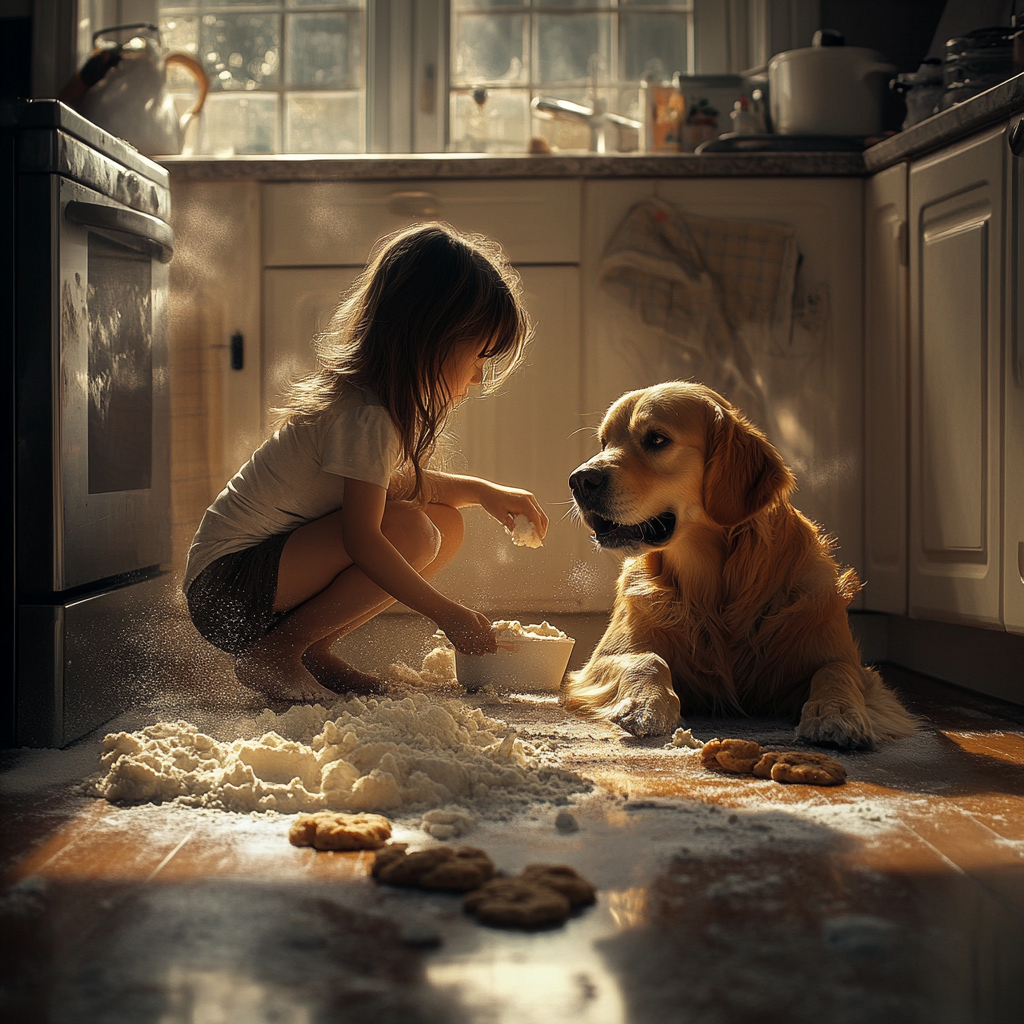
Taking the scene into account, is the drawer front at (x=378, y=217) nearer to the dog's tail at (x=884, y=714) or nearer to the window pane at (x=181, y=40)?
the window pane at (x=181, y=40)

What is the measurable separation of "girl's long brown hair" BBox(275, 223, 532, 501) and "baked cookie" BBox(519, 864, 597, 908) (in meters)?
0.94

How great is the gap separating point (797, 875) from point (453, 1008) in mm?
413

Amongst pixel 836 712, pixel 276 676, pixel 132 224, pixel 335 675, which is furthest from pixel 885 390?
pixel 132 224

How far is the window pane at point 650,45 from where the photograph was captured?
317 cm

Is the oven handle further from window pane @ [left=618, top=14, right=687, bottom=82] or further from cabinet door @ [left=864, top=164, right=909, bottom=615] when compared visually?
window pane @ [left=618, top=14, right=687, bottom=82]

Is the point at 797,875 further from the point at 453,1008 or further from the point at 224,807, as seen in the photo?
the point at 224,807

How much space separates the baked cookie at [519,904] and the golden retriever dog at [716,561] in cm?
86

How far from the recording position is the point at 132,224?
1.80 metres

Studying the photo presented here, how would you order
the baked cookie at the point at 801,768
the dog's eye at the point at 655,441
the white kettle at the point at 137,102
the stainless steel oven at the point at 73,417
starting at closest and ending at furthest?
the baked cookie at the point at 801,768 < the stainless steel oven at the point at 73,417 < the dog's eye at the point at 655,441 < the white kettle at the point at 137,102

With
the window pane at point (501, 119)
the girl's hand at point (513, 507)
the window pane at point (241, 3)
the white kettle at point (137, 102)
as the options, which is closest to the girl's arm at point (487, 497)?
the girl's hand at point (513, 507)

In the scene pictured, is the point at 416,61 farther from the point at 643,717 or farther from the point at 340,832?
the point at 340,832

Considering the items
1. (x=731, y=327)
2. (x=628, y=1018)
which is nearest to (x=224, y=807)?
(x=628, y=1018)

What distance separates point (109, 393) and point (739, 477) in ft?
3.59

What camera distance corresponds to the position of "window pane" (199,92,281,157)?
319cm
